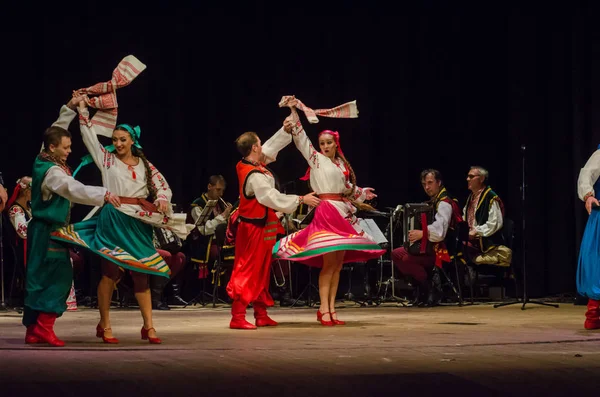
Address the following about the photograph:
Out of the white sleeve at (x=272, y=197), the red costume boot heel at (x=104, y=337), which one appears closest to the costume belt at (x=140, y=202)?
the red costume boot heel at (x=104, y=337)

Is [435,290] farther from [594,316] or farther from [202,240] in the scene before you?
[594,316]

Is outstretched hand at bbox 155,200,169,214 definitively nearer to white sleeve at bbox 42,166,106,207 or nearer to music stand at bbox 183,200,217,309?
white sleeve at bbox 42,166,106,207

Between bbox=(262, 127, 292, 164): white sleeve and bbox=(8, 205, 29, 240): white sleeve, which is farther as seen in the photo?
bbox=(8, 205, 29, 240): white sleeve

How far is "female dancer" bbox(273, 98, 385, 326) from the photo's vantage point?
6668 millimetres

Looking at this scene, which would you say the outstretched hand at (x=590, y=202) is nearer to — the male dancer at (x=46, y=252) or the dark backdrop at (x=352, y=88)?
the male dancer at (x=46, y=252)

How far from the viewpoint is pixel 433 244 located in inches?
352

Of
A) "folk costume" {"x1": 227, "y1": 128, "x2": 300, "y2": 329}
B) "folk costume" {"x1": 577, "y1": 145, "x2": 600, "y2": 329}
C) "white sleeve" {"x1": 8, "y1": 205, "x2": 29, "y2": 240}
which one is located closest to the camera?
"folk costume" {"x1": 577, "y1": 145, "x2": 600, "y2": 329}

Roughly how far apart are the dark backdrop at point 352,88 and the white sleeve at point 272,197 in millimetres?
3869

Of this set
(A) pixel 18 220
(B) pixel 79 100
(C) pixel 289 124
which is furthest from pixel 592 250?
(A) pixel 18 220

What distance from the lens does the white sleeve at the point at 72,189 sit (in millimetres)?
5270

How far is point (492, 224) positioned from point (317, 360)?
199 inches

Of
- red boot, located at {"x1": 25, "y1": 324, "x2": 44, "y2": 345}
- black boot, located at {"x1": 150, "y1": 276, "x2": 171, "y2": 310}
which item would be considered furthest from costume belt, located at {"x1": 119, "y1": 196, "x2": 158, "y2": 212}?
black boot, located at {"x1": 150, "y1": 276, "x2": 171, "y2": 310}

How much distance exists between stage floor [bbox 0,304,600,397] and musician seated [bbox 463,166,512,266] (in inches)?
77.9

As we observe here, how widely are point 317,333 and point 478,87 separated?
16.9ft
